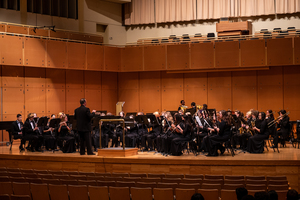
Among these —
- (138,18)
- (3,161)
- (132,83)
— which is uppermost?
(138,18)

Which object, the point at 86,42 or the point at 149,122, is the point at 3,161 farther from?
the point at 86,42

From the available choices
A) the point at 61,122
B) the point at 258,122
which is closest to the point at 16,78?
the point at 61,122

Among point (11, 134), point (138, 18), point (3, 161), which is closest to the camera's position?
point (3, 161)

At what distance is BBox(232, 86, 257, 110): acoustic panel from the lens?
14.7 m

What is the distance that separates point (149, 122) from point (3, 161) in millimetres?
4167

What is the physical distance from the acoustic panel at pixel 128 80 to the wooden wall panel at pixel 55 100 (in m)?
2.95

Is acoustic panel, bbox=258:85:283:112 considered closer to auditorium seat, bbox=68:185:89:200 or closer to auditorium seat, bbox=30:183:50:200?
auditorium seat, bbox=68:185:89:200

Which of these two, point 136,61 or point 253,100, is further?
point 136,61

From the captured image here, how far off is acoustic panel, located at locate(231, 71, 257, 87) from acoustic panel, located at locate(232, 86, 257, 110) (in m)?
0.14

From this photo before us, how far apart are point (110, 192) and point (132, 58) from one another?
11.9m

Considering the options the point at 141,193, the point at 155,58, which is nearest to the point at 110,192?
the point at 141,193

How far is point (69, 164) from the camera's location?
333 inches

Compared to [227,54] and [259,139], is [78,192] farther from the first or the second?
[227,54]

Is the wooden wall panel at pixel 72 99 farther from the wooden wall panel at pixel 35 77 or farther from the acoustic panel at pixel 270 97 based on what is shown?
the acoustic panel at pixel 270 97
